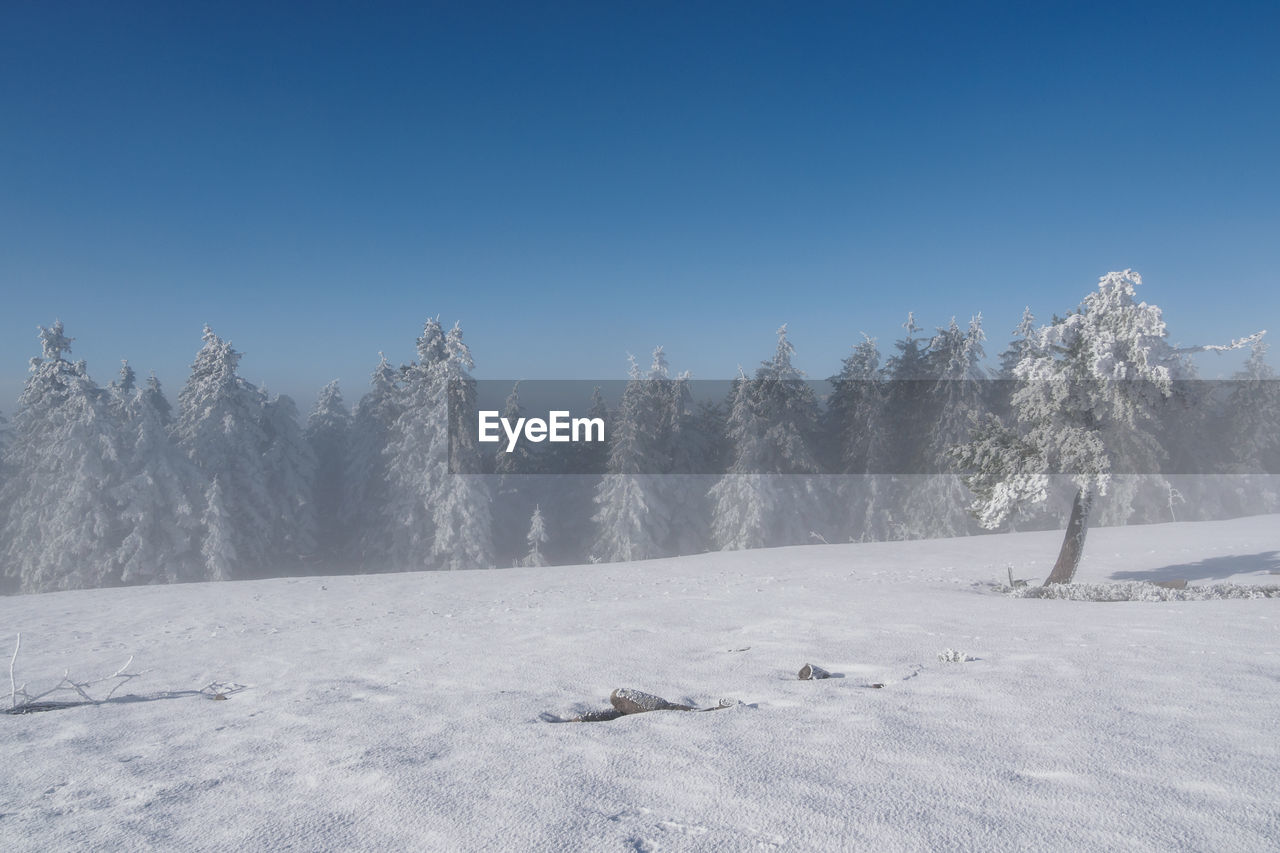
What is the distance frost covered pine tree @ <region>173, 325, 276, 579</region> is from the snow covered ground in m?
23.7

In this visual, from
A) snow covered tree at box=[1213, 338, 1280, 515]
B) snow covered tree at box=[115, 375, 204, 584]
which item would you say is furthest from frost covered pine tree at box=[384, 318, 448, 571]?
snow covered tree at box=[1213, 338, 1280, 515]

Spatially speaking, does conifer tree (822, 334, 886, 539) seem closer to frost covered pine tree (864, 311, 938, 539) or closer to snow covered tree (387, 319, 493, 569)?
frost covered pine tree (864, 311, 938, 539)

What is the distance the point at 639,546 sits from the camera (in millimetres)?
36250

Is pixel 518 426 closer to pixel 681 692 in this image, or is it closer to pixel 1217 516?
pixel 681 692

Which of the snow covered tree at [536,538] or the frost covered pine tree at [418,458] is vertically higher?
the frost covered pine tree at [418,458]

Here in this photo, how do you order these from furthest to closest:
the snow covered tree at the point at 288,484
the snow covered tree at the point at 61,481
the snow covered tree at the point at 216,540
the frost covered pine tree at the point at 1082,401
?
the snow covered tree at the point at 288,484
the snow covered tree at the point at 216,540
the snow covered tree at the point at 61,481
the frost covered pine tree at the point at 1082,401

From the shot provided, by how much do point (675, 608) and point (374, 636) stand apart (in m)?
4.90

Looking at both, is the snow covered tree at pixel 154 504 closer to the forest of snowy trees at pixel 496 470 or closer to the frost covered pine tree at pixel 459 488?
the forest of snowy trees at pixel 496 470

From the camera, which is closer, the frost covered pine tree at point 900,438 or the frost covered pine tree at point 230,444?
the frost covered pine tree at point 230,444

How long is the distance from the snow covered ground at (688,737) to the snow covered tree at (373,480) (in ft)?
88.1

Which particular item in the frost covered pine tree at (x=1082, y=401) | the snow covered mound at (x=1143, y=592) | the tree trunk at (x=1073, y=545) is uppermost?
the frost covered pine tree at (x=1082, y=401)

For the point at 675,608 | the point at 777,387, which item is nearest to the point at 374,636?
the point at 675,608

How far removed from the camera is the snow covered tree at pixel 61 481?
29.0 meters

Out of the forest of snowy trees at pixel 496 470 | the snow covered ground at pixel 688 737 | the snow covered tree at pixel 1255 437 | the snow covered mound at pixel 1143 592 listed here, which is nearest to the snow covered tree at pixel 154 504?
the forest of snowy trees at pixel 496 470
